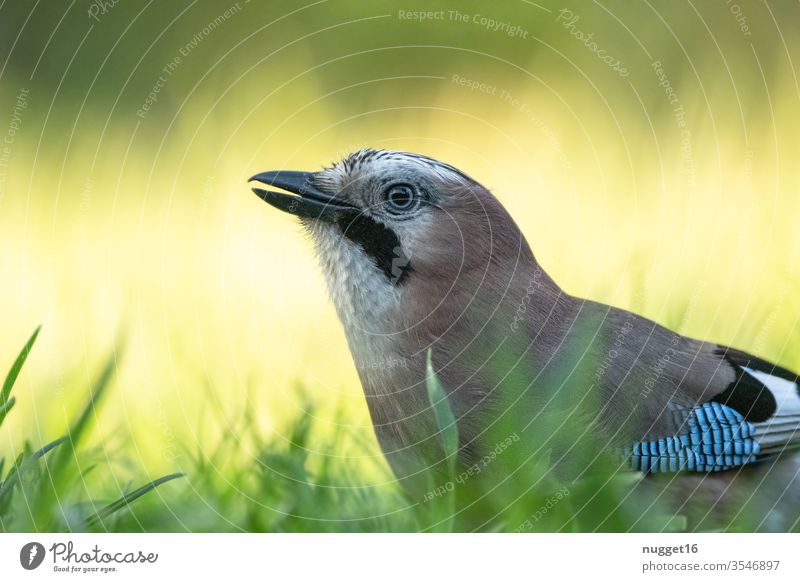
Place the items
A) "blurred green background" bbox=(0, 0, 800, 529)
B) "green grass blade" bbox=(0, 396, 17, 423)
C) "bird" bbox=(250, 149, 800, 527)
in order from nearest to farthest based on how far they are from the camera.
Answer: "green grass blade" bbox=(0, 396, 17, 423) → "bird" bbox=(250, 149, 800, 527) → "blurred green background" bbox=(0, 0, 800, 529)

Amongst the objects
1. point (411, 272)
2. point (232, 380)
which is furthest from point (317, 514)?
point (232, 380)

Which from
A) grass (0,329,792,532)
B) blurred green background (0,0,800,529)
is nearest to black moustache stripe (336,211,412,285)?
blurred green background (0,0,800,529)

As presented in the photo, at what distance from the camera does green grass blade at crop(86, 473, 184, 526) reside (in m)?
2.32

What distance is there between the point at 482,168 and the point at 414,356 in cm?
165

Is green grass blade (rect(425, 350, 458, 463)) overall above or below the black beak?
below

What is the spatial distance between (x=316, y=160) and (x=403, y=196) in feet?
5.34

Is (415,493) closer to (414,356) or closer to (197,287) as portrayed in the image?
(414,356)

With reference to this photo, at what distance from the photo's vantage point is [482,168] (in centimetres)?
427

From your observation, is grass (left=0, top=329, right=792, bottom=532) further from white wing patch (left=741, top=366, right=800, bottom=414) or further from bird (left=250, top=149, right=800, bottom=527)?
white wing patch (left=741, top=366, right=800, bottom=414)

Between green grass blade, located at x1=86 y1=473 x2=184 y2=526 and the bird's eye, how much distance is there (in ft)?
3.25

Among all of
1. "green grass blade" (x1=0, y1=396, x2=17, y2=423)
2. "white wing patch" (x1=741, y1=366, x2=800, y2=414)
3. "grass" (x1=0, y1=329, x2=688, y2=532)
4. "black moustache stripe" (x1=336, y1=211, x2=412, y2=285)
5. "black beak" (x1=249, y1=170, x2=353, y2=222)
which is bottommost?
"grass" (x1=0, y1=329, x2=688, y2=532)

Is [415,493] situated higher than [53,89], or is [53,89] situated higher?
[53,89]

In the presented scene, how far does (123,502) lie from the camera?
2.34 meters

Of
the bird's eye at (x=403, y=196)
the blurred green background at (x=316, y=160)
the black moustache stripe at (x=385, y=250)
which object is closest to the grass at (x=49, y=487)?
the blurred green background at (x=316, y=160)
